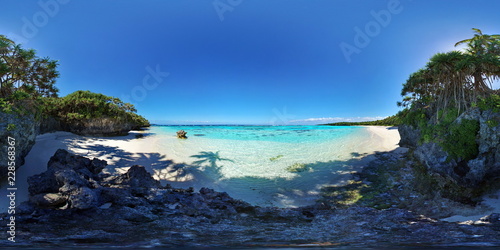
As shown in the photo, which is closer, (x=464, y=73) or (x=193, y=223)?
(x=193, y=223)

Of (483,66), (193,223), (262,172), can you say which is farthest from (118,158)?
(483,66)

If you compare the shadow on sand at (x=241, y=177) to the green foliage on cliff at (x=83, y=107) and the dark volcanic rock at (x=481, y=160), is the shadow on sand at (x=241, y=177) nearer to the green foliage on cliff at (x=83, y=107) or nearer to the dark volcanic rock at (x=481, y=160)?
the dark volcanic rock at (x=481, y=160)

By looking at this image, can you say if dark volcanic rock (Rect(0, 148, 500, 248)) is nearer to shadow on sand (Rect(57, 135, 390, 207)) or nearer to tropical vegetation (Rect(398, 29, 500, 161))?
shadow on sand (Rect(57, 135, 390, 207))

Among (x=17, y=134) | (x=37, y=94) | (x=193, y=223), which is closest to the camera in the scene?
(x=193, y=223)

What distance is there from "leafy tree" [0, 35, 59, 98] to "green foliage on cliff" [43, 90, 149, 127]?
135 inches

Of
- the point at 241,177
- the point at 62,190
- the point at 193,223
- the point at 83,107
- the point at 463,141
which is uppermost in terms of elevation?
the point at 83,107

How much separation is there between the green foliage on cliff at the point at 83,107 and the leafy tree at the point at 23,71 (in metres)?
3.44

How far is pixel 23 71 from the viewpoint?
8836mm

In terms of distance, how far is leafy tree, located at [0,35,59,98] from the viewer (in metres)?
7.91

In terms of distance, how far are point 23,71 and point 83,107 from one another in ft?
21.9

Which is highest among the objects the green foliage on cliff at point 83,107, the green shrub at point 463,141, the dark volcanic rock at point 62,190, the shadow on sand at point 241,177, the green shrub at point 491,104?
the green foliage on cliff at point 83,107

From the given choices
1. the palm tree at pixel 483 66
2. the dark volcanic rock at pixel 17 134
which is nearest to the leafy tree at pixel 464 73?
the palm tree at pixel 483 66

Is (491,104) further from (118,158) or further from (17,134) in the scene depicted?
(17,134)

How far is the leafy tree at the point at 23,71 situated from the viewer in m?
7.91
